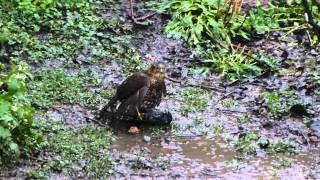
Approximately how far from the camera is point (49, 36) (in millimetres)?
8867


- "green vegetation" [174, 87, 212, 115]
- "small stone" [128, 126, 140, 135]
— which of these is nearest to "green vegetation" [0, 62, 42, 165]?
"small stone" [128, 126, 140, 135]

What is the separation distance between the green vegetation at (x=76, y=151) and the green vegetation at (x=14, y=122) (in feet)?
0.70

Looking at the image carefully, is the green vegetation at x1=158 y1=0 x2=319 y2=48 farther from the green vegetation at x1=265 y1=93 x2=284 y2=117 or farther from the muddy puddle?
the muddy puddle

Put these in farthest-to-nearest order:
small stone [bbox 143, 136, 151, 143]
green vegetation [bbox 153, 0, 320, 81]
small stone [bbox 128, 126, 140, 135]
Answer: green vegetation [bbox 153, 0, 320, 81] → small stone [bbox 128, 126, 140, 135] → small stone [bbox 143, 136, 151, 143]

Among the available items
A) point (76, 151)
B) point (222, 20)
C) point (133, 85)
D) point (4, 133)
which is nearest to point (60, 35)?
point (222, 20)

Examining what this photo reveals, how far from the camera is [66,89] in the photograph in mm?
7465

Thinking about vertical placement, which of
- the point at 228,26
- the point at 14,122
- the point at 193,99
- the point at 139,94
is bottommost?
the point at 193,99

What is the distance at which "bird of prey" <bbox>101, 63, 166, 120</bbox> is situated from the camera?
21.5 ft

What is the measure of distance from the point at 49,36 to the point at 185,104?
8.27 feet

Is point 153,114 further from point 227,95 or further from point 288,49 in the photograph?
point 288,49

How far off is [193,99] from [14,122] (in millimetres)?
2697

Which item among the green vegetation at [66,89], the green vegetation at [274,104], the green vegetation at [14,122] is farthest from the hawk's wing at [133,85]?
the green vegetation at [274,104]

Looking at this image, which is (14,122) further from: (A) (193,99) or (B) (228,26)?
(B) (228,26)

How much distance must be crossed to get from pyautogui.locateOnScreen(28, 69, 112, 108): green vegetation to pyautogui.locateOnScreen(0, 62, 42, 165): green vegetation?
4.07ft
